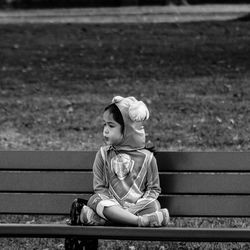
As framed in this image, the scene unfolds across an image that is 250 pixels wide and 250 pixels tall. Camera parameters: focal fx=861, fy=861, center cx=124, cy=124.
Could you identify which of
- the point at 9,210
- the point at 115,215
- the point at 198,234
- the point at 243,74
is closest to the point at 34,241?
the point at 9,210

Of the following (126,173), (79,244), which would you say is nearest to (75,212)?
(79,244)

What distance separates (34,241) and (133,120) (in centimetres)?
159

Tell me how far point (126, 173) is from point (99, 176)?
16 centimetres

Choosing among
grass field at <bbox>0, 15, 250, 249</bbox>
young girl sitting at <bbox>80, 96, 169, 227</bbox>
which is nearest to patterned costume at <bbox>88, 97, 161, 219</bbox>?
young girl sitting at <bbox>80, 96, 169, 227</bbox>

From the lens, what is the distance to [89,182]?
5.23 metres

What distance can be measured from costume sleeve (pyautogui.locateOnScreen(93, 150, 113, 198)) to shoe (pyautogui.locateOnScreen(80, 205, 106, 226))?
0.40ft

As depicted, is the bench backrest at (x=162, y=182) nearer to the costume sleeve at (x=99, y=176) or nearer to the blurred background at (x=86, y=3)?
the costume sleeve at (x=99, y=176)

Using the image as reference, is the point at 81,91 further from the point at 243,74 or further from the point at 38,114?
the point at 243,74

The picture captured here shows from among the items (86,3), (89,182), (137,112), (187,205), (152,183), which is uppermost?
(137,112)

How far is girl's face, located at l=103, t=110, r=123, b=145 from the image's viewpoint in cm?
481

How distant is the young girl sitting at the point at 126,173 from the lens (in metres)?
4.77

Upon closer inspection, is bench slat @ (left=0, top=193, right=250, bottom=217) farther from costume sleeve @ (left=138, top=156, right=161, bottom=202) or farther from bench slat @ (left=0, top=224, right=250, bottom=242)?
bench slat @ (left=0, top=224, right=250, bottom=242)

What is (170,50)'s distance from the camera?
13891mm

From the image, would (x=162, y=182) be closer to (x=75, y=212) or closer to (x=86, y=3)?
(x=75, y=212)
